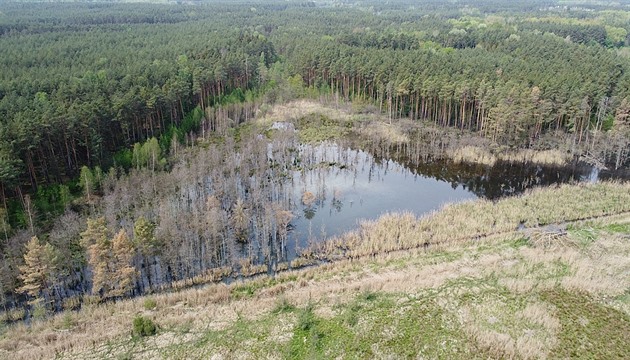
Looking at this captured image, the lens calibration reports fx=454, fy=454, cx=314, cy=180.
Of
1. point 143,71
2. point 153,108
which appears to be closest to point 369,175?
point 153,108

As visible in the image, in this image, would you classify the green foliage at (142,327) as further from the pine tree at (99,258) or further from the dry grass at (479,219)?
the dry grass at (479,219)

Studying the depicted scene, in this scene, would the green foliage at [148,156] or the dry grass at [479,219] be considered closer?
the dry grass at [479,219]

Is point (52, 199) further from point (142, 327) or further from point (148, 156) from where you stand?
point (142, 327)

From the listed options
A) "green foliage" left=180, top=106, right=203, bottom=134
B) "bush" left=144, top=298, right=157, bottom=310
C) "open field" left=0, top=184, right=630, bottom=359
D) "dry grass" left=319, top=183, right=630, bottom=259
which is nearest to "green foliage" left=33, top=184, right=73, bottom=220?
"open field" left=0, top=184, right=630, bottom=359

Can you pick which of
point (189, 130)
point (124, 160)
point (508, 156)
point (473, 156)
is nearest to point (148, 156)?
point (124, 160)

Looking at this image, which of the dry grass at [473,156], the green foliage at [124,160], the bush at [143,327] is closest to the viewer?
the bush at [143,327]

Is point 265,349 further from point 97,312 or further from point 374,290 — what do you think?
point 97,312

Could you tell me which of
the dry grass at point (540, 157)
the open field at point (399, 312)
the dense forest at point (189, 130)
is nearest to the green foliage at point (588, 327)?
the open field at point (399, 312)
